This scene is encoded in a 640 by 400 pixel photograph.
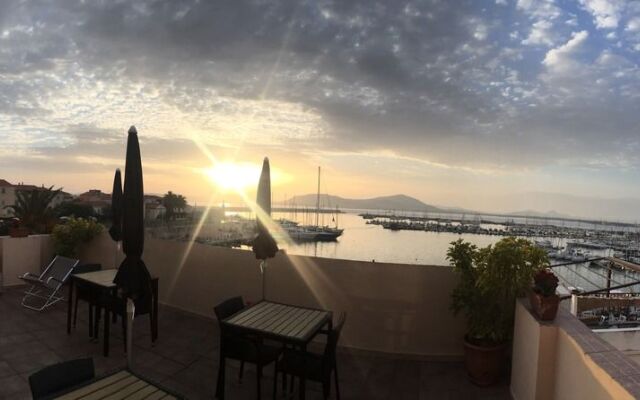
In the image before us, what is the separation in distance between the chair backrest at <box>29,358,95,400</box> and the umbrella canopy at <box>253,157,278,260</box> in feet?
7.77

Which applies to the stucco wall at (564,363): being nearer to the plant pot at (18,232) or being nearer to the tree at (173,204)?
the plant pot at (18,232)

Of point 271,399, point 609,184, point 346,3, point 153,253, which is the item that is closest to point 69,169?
point 153,253

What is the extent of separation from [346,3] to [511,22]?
3108 mm

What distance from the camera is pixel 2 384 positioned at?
3.21 metres

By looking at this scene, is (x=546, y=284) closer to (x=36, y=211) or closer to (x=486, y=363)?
(x=486, y=363)

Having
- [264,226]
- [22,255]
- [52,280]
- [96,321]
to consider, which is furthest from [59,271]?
[264,226]

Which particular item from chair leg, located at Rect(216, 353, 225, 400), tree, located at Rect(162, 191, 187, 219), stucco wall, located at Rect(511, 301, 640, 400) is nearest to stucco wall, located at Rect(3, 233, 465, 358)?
stucco wall, located at Rect(511, 301, 640, 400)

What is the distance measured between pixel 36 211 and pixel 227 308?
25.7 ft

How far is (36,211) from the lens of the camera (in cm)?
827

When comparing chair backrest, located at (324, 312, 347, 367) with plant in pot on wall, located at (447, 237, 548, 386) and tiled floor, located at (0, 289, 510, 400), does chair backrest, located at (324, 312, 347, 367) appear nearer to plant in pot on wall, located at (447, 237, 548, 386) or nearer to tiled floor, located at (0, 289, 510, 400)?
tiled floor, located at (0, 289, 510, 400)

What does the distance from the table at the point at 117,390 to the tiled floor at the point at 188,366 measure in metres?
1.37

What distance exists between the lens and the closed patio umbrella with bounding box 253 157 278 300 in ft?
14.0

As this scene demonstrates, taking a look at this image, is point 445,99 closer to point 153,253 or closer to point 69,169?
point 153,253

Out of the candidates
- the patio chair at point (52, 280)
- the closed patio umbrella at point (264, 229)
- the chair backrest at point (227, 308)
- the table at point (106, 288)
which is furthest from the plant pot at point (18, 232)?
the chair backrest at point (227, 308)
